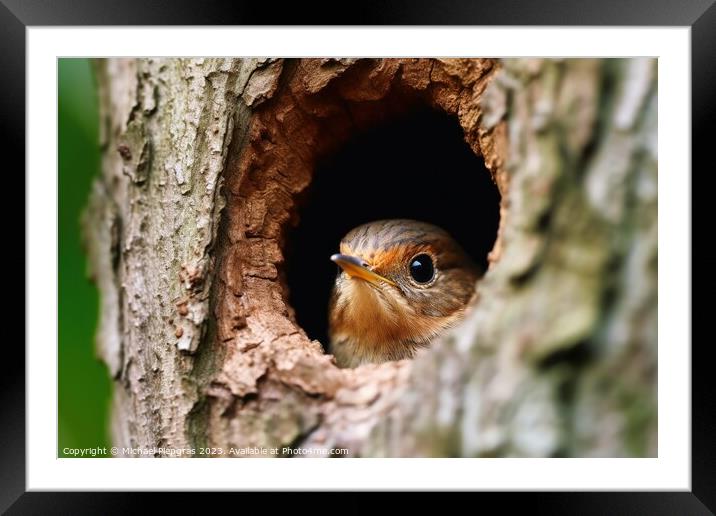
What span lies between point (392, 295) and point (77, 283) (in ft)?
5.41

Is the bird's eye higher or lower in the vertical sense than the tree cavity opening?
lower

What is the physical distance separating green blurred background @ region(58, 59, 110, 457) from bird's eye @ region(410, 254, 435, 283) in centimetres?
179

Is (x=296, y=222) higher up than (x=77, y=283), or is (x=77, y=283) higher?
(x=296, y=222)

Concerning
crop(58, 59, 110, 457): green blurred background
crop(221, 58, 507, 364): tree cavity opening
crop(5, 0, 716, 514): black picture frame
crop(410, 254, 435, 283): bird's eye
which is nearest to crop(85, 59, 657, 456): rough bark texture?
crop(221, 58, 507, 364): tree cavity opening

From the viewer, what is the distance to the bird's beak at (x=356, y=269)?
3.12 meters

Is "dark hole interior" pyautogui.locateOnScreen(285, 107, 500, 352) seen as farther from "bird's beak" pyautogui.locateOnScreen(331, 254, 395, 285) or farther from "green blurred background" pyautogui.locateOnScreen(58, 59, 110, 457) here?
"green blurred background" pyautogui.locateOnScreen(58, 59, 110, 457)

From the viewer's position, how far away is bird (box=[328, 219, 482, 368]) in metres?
3.37

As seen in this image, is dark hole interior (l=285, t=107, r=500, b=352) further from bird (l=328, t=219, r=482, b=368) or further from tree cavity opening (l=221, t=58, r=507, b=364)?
bird (l=328, t=219, r=482, b=368)

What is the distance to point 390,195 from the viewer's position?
4883mm

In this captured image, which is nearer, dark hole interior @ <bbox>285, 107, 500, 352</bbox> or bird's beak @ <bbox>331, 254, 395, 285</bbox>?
bird's beak @ <bbox>331, 254, 395, 285</bbox>

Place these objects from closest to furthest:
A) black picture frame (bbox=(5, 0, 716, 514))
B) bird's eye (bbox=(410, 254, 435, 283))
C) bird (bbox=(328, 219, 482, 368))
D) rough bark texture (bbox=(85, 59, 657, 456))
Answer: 1. rough bark texture (bbox=(85, 59, 657, 456))
2. black picture frame (bbox=(5, 0, 716, 514))
3. bird (bbox=(328, 219, 482, 368))
4. bird's eye (bbox=(410, 254, 435, 283))

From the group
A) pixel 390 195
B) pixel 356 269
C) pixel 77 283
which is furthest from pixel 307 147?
pixel 390 195

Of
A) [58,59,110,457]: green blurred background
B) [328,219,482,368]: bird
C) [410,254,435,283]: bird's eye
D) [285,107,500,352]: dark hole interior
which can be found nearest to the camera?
[58,59,110,457]: green blurred background

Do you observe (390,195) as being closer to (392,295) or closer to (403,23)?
(392,295)
